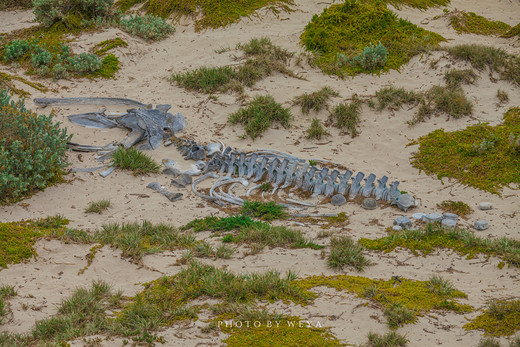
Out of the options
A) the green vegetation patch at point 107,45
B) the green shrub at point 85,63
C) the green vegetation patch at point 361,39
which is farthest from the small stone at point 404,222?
the green vegetation patch at point 107,45

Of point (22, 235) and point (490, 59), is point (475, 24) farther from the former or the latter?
point (22, 235)

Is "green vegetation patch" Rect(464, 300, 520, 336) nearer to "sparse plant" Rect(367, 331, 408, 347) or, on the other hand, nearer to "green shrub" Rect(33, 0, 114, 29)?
"sparse plant" Rect(367, 331, 408, 347)

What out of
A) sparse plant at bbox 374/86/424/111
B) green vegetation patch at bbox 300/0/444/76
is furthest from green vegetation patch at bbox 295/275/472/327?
green vegetation patch at bbox 300/0/444/76

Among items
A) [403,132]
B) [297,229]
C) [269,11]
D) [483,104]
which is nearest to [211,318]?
[297,229]

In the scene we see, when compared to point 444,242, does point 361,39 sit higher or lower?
higher

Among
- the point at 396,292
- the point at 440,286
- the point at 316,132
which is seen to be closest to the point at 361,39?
the point at 316,132

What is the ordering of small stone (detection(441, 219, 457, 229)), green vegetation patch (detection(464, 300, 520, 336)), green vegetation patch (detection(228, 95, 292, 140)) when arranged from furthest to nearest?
green vegetation patch (detection(228, 95, 292, 140)) < small stone (detection(441, 219, 457, 229)) < green vegetation patch (detection(464, 300, 520, 336))
